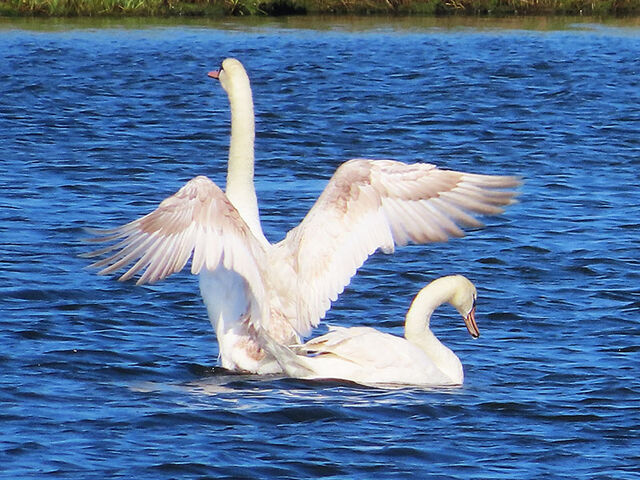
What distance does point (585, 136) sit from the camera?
18.6 m

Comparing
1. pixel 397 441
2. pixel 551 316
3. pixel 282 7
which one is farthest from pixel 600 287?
pixel 282 7

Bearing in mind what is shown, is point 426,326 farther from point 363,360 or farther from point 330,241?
point 330,241

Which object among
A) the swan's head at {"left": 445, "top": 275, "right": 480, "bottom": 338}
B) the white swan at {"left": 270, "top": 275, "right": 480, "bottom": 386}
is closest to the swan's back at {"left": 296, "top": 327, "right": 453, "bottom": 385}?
the white swan at {"left": 270, "top": 275, "right": 480, "bottom": 386}

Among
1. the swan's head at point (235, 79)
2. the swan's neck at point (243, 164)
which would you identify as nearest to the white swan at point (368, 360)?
the swan's neck at point (243, 164)

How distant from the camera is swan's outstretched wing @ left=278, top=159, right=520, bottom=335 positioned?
8094 millimetres

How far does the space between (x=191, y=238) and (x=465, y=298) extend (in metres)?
1.95

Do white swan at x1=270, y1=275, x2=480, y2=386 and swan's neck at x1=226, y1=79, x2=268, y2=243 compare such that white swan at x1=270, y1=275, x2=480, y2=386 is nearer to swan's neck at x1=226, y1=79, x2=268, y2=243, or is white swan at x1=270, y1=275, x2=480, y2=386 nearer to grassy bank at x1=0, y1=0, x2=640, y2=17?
swan's neck at x1=226, y1=79, x2=268, y2=243

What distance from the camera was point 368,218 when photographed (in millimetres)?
8180

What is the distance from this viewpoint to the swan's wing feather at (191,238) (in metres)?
7.39

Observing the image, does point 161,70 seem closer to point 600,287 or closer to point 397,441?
point 600,287

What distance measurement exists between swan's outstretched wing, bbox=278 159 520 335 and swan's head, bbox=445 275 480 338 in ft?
1.78

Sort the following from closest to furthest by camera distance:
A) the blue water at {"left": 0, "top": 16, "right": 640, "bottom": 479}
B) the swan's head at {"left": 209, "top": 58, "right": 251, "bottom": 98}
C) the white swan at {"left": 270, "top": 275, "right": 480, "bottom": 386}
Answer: the blue water at {"left": 0, "top": 16, "right": 640, "bottom": 479} < the white swan at {"left": 270, "top": 275, "right": 480, "bottom": 386} < the swan's head at {"left": 209, "top": 58, "right": 251, "bottom": 98}

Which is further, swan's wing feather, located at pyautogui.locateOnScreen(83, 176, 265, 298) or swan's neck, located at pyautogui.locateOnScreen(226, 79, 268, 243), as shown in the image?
swan's neck, located at pyautogui.locateOnScreen(226, 79, 268, 243)

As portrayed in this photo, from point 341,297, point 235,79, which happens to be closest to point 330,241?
point 235,79
